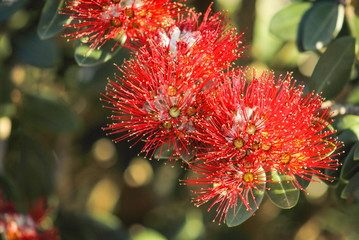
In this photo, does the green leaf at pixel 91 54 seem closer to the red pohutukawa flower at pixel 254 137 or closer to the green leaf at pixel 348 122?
the red pohutukawa flower at pixel 254 137

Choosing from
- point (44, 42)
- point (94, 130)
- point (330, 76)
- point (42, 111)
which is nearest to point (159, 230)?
point (94, 130)

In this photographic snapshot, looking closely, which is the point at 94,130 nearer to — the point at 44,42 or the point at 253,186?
the point at 44,42

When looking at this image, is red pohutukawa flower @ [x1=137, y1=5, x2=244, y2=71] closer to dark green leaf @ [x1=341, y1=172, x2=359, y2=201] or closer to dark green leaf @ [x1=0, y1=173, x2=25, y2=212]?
dark green leaf @ [x1=341, y1=172, x2=359, y2=201]

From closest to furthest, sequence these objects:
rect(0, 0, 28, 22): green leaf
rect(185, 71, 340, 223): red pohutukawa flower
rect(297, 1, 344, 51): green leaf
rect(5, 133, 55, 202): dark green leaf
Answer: rect(185, 71, 340, 223): red pohutukawa flower
rect(297, 1, 344, 51): green leaf
rect(0, 0, 28, 22): green leaf
rect(5, 133, 55, 202): dark green leaf

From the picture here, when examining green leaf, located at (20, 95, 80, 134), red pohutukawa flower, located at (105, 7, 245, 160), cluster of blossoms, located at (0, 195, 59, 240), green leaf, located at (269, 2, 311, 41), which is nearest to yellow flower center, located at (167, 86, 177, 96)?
red pohutukawa flower, located at (105, 7, 245, 160)

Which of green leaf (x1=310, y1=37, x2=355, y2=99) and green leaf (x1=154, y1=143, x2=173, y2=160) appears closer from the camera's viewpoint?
green leaf (x1=154, y1=143, x2=173, y2=160)

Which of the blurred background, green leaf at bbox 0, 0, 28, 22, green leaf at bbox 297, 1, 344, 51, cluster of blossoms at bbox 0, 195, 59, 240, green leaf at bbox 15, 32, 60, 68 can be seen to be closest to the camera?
green leaf at bbox 297, 1, 344, 51

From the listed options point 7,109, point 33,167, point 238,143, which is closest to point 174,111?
point 238,143

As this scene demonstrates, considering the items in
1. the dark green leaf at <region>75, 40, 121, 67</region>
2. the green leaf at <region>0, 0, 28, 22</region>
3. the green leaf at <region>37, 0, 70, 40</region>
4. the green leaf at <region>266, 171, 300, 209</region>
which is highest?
the green leaf at <region>37, 0, 70, 40</region>
